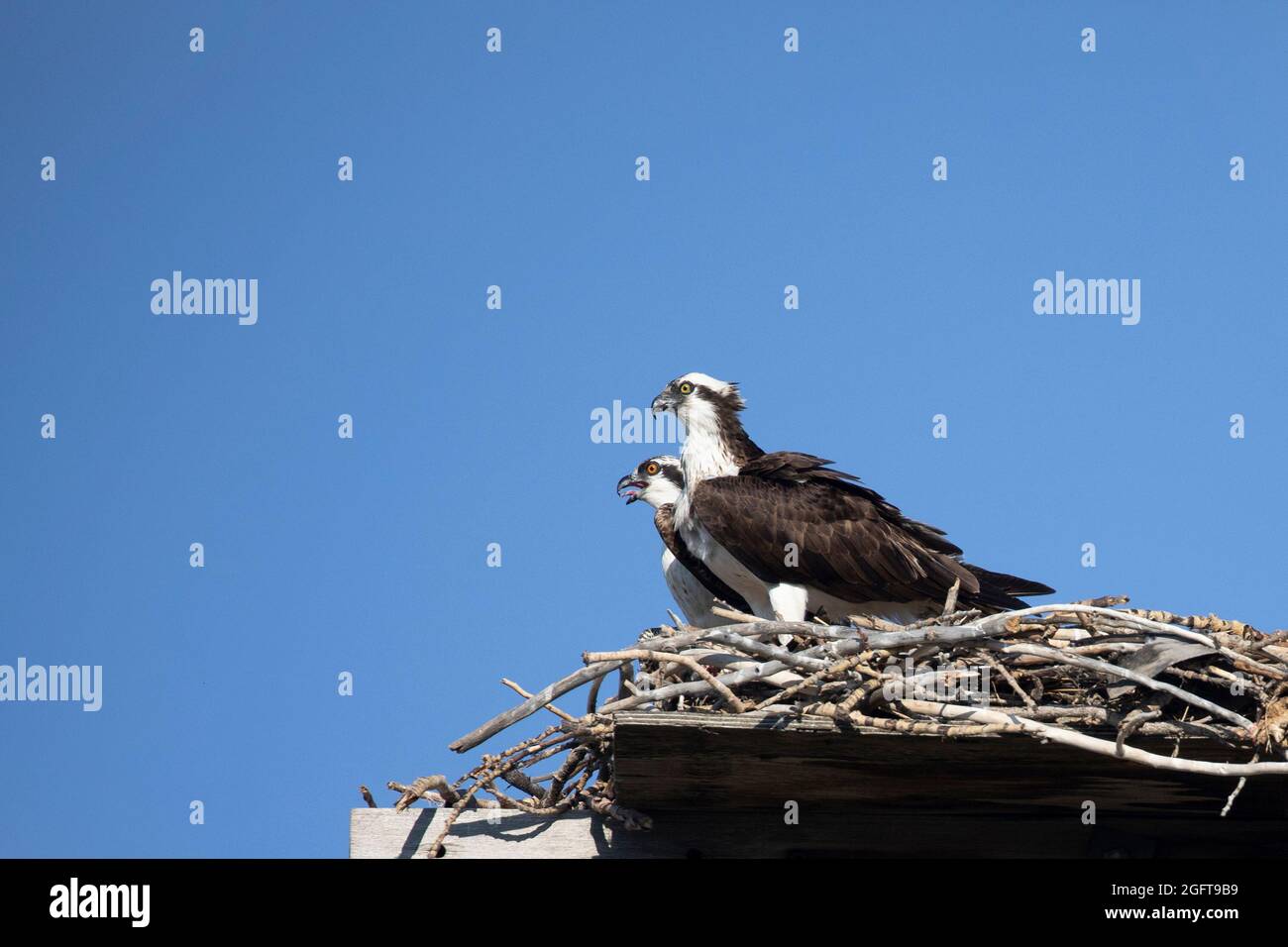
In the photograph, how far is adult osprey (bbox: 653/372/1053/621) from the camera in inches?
363

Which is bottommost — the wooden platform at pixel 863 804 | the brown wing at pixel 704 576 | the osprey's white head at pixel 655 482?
the wooden platform at pixel 863 804

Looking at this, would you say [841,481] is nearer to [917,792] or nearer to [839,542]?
[839,542]

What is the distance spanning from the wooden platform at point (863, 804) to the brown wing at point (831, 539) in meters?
3.15

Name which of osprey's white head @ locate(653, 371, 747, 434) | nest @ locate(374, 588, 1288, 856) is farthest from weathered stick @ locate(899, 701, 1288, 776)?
osprey's white head @ locate(653, 371, 747, 434)

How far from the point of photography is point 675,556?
33.9 feet

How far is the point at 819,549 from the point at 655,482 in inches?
109

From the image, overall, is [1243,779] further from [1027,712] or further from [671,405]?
[671,405]

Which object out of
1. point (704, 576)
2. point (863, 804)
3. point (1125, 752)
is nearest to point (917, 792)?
point (863, 804)

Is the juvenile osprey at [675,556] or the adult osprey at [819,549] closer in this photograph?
the adult osprey at [819,549]

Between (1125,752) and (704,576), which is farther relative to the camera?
(704,576)

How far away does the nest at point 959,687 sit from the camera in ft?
17.2

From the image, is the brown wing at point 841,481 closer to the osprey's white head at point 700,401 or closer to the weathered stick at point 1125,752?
the osprey's white head at point 700,401


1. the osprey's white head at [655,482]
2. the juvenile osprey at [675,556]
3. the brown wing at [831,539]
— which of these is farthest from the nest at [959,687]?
the osprey's white head at [655,482]
